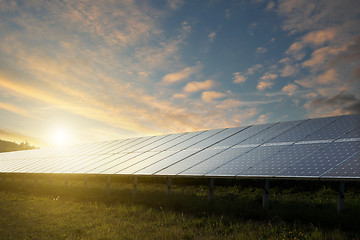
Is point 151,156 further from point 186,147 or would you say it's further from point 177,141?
point 177,141

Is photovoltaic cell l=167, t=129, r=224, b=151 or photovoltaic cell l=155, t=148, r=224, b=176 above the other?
photovoltaic cell l=167, t=129, r=224, b=151

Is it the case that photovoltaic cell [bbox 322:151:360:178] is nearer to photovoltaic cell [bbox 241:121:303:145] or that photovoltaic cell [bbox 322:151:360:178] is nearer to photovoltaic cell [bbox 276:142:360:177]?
photovoltaic cell [bbox 276:142:360:177]

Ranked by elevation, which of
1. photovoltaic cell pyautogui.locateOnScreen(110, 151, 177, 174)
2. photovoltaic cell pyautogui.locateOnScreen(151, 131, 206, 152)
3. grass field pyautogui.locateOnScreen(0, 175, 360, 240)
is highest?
photovoltaic cell pyautogui.locateOnScreen(151, 131, 206, 152)

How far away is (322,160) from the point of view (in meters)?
11.7

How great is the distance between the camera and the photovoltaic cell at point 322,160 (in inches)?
429

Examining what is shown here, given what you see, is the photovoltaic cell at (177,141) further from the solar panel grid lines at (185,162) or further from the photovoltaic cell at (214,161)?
the photovoltaic cell at (214,161)

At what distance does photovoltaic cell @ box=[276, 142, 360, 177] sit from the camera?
35.8ft

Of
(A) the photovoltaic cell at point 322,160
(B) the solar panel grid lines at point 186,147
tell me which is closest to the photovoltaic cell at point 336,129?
(A) the photovoltaic cell at point 322,160

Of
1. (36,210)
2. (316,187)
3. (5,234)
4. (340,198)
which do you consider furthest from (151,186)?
(340,198)

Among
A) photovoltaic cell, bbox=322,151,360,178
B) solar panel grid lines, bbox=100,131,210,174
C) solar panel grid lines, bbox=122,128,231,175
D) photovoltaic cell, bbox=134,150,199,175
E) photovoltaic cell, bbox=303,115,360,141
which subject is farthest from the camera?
solar panel grid lines, bbox=100,131,210,174

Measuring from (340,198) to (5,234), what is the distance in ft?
43.1

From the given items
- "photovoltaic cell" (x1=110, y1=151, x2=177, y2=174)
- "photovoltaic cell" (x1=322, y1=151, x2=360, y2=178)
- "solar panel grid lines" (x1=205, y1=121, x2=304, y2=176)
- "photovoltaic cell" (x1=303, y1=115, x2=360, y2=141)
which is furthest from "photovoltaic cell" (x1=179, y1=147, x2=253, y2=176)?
"photovoltaic cell" (x1=322, y1=151, x2=360, y2=178)

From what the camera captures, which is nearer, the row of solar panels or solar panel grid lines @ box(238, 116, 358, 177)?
the row of solar panels

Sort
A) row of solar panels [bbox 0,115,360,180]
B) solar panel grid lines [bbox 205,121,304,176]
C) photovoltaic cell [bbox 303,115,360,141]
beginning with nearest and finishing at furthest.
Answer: row of solar panels [bbox 0,115,360,180] < solar panel grid lines [bbox 205,121,304,176] < photovoltaic cell [bbox 303,115,360,141]
